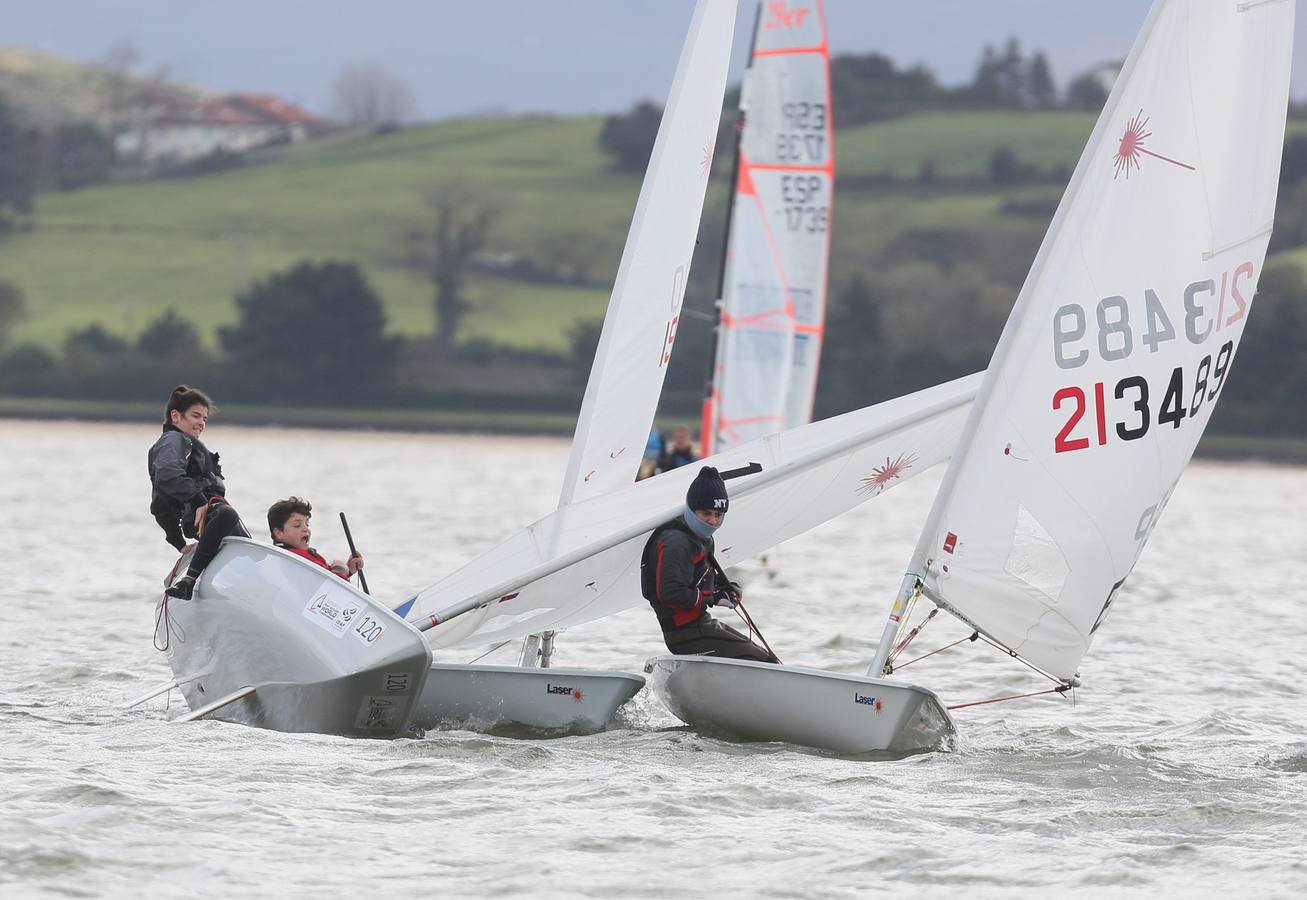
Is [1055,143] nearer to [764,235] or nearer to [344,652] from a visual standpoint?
[764,235]

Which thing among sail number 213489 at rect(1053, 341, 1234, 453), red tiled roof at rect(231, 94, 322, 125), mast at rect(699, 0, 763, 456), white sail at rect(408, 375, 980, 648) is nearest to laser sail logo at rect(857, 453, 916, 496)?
white sail at rect(408, 375, 980, 648)

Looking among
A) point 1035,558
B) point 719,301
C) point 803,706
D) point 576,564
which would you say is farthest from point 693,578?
point 719,301

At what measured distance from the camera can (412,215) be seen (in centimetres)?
9500

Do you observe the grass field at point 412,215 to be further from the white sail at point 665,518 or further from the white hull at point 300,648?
the white hull at point 300,648

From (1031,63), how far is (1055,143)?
52.3 meters

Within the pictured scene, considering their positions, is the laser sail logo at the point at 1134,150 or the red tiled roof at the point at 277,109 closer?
the laser sail logo at the point at 1134,150

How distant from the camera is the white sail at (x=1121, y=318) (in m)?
8.67

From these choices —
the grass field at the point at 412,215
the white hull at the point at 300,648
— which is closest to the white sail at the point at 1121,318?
the white hull at the point at 300,648

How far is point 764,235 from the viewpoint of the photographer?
1948cm

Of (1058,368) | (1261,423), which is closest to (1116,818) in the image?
(1058,368)

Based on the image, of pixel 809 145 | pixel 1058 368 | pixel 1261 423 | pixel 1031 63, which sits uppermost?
pixel 1031 63

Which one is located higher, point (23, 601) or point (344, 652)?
point (344, 652)

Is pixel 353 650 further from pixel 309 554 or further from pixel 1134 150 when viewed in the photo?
pixel 1134 150

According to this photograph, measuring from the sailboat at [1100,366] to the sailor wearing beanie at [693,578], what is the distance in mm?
223
